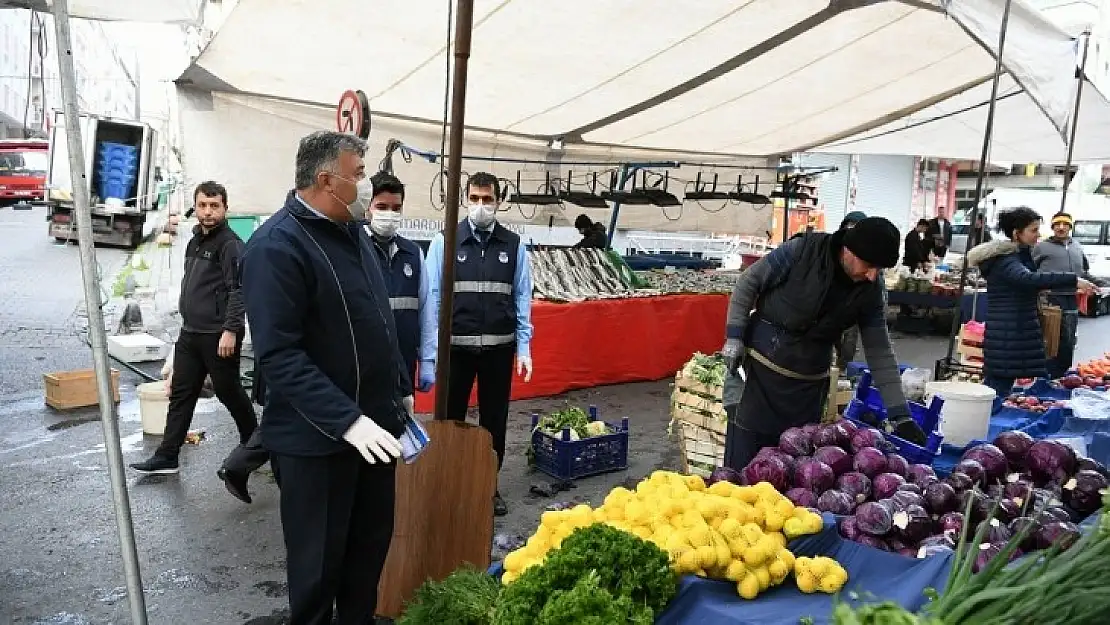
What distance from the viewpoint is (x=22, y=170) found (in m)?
26.9

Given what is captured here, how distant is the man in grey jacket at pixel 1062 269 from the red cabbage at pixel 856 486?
4369mm

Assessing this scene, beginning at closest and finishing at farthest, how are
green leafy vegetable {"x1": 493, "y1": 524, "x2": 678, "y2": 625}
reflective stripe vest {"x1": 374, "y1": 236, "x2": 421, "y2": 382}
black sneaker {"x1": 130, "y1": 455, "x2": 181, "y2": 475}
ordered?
green leafy vegetable {"x1": 493, "y1": 524, "x2": 678, "y2": 625} < reflective stripe vest {"x1": 374, "y1": 236, "x2": 421, "y2": 382} < black sneaker {"x1": 130, "y1": 455, "x2": 181, "y2": 475}

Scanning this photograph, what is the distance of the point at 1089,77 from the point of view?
299 inches

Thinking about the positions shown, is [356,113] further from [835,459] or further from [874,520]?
[874,520]

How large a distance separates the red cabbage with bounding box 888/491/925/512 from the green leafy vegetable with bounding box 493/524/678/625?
90 cm

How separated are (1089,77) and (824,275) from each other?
19.3 feet

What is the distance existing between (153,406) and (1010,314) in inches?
254

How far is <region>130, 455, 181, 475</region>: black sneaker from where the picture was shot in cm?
528

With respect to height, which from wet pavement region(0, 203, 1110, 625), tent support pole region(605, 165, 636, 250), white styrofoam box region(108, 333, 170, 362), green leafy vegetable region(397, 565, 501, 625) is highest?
tent support pole region(605, 165, 636, 250)

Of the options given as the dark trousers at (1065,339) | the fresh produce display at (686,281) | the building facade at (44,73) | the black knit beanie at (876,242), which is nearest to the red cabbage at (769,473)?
the black knit beanie at (876,242)

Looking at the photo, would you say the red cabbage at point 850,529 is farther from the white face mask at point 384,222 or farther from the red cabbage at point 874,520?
the white face mask at point 384,222

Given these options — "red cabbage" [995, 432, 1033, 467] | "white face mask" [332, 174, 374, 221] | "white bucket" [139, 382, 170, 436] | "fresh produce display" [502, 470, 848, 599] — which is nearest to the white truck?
"white bucket" [139, 382, 170, 436]

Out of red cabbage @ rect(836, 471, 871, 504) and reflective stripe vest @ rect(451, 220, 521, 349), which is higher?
reflective stripe vest @ rect(451, 220, 521, 349)

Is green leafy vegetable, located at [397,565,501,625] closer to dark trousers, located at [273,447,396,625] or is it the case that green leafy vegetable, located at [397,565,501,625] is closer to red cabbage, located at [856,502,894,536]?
dark trousers, located at [273,447,396,625]
